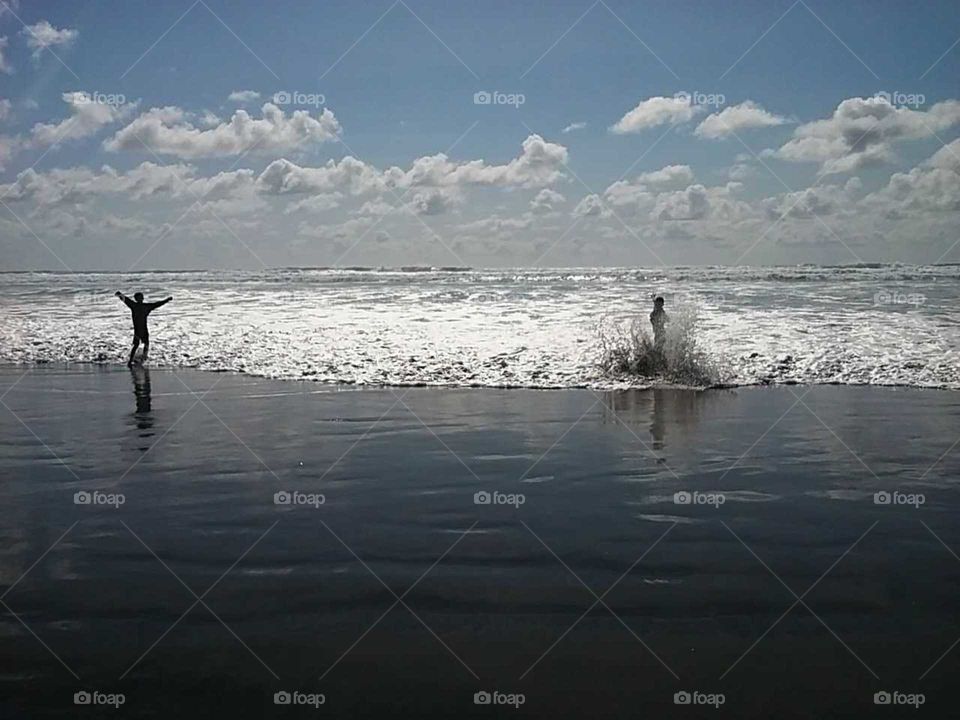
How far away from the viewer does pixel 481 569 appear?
700 cm

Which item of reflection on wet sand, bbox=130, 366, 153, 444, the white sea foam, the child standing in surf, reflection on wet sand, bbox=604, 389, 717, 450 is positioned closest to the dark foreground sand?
reflection on wet sand, bbox=604, 389, 717, 450

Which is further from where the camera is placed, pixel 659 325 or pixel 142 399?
pixel 659 325

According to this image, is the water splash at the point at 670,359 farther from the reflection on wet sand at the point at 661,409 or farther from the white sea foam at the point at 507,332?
the reflection on wet sand at the point at 661,409

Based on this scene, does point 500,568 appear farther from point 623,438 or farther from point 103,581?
point 623,438

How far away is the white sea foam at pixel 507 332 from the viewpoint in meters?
18.8

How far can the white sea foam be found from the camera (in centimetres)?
1883

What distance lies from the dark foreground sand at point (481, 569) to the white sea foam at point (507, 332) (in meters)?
6.02

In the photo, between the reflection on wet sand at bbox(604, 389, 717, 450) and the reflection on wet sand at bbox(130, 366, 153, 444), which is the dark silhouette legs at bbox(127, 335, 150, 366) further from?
the reflection on wet sand at bbox(604, 389, 717, 450)

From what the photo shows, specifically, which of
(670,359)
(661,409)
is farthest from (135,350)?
(661,409)

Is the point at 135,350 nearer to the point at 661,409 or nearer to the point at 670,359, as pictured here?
the point at 670,359

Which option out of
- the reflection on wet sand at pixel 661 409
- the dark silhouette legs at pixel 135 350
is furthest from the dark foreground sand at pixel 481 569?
the dark silhouette legs at pixel 135 350

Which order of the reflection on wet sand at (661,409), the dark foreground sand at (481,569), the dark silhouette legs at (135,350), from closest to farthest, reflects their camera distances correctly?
the dark foreground sand at (481,569)
the reflection on wet sand at (661,409)
the dark silhouette legs at (135,350)

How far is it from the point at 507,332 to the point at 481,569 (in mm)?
19276

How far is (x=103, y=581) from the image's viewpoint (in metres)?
6.77
